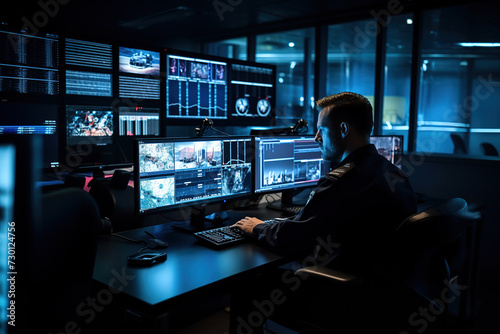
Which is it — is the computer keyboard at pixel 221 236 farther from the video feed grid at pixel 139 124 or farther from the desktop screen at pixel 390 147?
the desktop screen at pixel 390 147

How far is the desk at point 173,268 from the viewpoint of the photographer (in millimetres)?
1282

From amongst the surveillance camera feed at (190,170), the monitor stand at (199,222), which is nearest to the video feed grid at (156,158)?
the surveillance camera feed at (190,170)

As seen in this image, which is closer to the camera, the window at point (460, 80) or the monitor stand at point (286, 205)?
the monitor stand at point (286, 205)

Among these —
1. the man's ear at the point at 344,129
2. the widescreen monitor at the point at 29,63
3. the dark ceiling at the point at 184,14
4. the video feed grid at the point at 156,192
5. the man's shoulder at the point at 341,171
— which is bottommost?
the video feed grid at the point at 156,192

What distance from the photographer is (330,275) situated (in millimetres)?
1485

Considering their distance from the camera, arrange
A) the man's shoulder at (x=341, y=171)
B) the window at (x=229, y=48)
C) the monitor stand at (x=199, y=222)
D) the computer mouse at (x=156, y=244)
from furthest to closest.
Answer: the window at (x=229, y=48) < the monitor stand at (x=199, y=222) < the computer mouse at (x=156, y=244) < the man's shoulder at (x=341, y=171)

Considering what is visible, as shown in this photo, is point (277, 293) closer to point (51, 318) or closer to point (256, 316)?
point (256, 316)

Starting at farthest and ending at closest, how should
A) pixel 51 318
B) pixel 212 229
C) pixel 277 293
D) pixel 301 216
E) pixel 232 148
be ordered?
1. pixel 232 148
2. pixel 212 229
3. pixel 277 293
4. pixel 301 216
5. pixel 51 318

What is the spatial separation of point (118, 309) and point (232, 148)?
96cm

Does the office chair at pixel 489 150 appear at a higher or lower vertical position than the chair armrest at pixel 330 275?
higher

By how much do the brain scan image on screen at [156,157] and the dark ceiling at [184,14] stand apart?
279cm

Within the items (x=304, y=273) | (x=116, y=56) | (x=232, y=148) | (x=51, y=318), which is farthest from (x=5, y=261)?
(x=116, y=56)

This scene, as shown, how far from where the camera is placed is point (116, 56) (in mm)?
2975

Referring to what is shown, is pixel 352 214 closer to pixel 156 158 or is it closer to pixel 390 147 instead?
pixel 156 158
